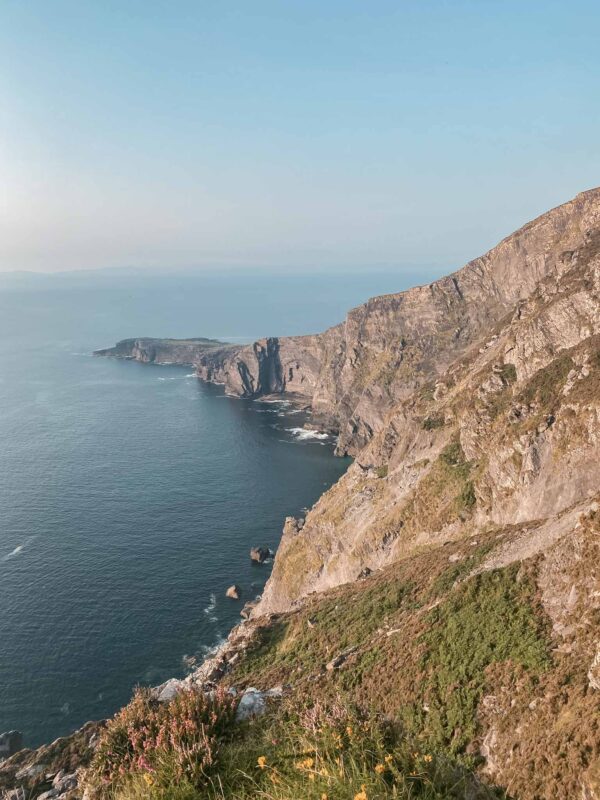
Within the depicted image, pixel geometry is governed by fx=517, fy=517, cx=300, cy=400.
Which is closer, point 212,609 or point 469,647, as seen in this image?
point 469,647

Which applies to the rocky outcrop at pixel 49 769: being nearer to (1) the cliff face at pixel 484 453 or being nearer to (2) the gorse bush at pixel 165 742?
(2) the gorse bush at pixel 165 742

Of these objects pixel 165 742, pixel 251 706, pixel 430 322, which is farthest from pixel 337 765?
pixel 430 322

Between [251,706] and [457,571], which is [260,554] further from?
[251,706]

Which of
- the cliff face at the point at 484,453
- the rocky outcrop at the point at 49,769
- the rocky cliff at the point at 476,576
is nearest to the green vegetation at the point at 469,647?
the rocky cliff at the point at 476,576

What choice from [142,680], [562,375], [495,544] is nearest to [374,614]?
[495,544]

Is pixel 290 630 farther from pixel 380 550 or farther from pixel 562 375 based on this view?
pixel 562 375

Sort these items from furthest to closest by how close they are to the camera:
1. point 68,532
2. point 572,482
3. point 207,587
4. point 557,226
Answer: point 557,226 < point 68,532 < point 207,587 < point 572,482
